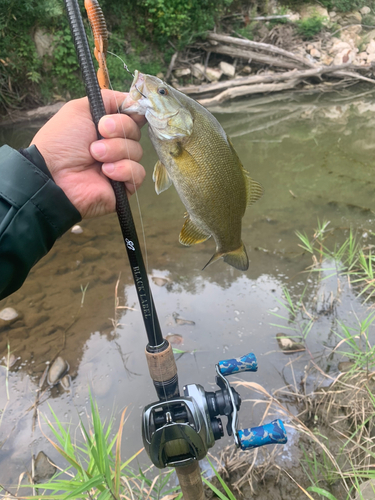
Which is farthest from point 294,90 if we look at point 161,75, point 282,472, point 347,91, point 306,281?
point 282,472

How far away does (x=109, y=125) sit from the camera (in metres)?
1.33

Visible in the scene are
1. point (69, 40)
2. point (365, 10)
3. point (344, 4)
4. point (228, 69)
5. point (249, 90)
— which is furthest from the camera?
point (365, 10)

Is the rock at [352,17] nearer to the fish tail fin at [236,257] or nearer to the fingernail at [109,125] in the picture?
the fish tail fin at [236,257]

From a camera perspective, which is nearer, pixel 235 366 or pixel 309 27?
pixel 235 366

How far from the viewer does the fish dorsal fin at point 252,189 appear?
5.04 feet

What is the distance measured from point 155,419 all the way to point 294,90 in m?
14.0

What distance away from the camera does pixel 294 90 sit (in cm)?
1273

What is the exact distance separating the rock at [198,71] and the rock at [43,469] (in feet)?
44.4

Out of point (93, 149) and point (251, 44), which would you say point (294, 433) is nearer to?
point (93, 149)

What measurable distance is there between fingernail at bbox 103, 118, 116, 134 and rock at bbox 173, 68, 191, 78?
13.0 meters

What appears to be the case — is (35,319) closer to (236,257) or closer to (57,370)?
(57,370)

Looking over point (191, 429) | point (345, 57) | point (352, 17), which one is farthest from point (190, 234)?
point (352, 17)

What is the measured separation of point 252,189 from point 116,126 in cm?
A: 67

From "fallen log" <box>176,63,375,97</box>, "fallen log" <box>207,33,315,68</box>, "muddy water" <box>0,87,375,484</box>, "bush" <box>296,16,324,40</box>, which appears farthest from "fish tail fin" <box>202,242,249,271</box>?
"bush" <box>296,16,324,40</box>
